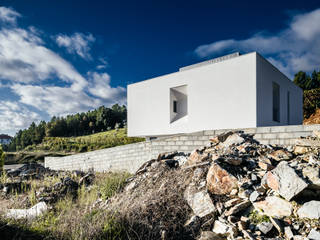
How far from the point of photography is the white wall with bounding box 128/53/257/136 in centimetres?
821

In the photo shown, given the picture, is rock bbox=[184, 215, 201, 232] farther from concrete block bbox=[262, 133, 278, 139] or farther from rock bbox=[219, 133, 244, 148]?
concrete block bbox=[262, 133, 278, 139]

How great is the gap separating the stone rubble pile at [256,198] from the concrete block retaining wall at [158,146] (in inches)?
32.2

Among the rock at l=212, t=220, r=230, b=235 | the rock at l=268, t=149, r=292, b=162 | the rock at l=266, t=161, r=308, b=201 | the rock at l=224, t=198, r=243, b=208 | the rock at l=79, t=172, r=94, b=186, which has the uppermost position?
the rock at l=268, t=149, r=292, b=162

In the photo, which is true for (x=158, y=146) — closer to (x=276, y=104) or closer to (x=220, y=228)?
(x=220, y=228)

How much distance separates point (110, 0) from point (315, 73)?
77.6ft

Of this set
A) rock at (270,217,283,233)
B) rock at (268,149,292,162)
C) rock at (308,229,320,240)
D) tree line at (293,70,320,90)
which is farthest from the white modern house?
tree line at (293,70,320,90)

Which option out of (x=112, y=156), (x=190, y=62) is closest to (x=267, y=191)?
(x=112, y=156)

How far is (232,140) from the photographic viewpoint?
4332mm

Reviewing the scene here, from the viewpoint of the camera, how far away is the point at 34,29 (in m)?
6.47

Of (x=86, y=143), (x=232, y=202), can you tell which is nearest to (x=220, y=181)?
(x=232, y=202)

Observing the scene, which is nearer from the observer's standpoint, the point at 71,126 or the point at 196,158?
the point at 196,158

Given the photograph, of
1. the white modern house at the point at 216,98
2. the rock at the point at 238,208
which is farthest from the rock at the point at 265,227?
the white modern house at the point at 216,98

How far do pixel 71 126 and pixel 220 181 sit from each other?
3299 centimetres

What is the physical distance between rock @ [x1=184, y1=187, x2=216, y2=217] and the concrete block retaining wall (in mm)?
2435
